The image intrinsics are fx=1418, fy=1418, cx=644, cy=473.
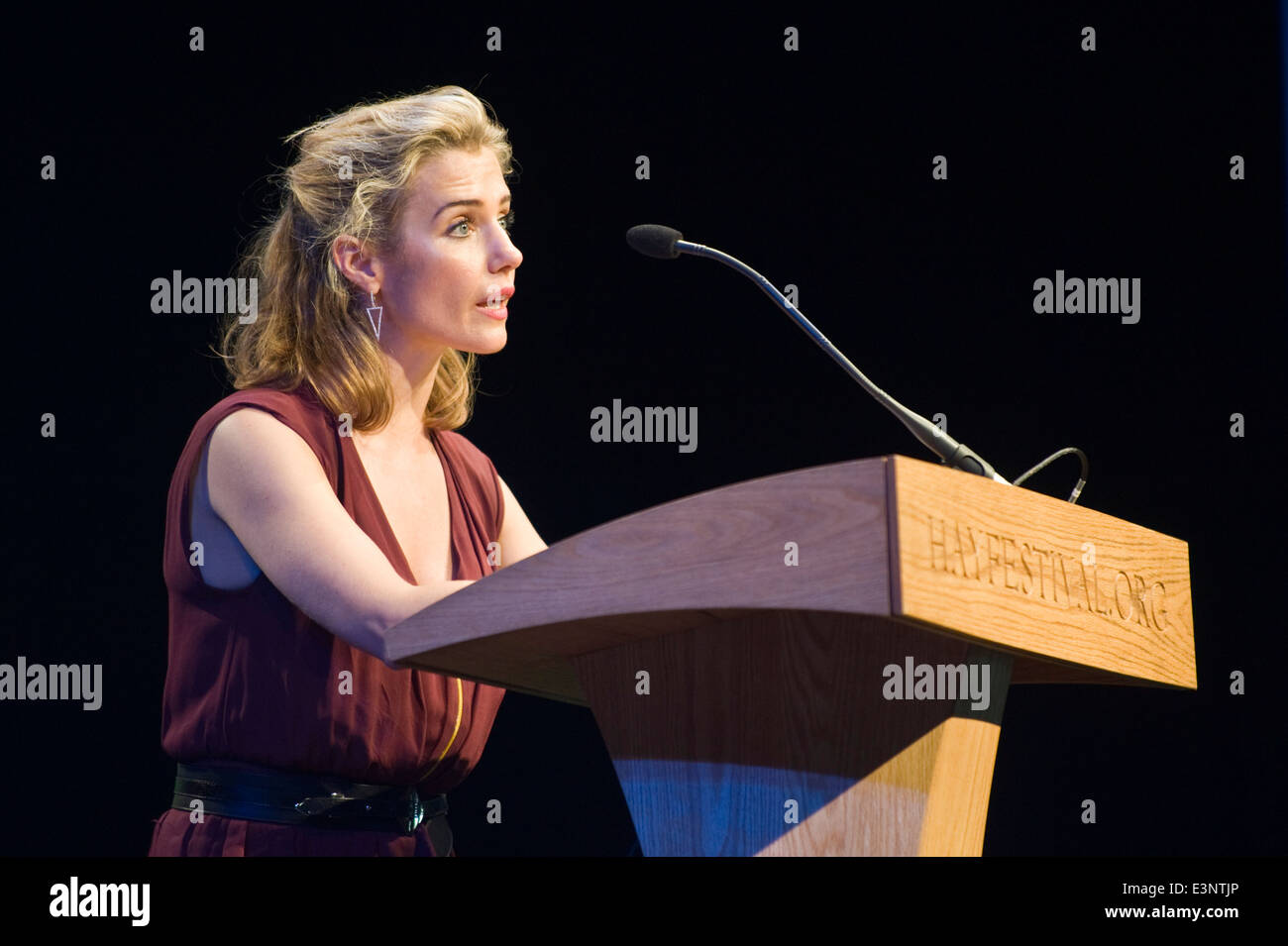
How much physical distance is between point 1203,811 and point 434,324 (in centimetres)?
189

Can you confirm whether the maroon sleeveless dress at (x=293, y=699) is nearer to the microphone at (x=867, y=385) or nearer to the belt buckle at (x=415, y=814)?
the belt buckle at (x=415, y=814)

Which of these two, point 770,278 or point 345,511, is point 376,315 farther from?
point 770,278

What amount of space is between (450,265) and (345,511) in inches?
19.4

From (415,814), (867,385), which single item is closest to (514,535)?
(415,814)

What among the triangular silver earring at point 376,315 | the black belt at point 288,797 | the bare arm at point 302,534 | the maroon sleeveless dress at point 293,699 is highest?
the triangular silver earring at point 376,315

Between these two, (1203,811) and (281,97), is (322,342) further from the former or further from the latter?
(1203,811)

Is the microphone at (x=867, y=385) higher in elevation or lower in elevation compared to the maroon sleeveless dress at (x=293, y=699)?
higher

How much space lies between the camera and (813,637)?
125 centimetres

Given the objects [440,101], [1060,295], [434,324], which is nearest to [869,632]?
[434,324]

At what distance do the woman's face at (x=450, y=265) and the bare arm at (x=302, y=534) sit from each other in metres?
0.33

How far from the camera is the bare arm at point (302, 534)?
1532 millimetres

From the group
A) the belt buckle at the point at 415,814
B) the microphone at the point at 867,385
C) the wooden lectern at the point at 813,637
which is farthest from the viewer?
the belt buckle at the point at 415,814

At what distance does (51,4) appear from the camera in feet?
9.25

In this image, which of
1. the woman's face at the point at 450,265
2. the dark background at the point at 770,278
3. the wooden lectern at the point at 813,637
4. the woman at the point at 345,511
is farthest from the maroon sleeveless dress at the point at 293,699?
the dark background at the point at 770,278
